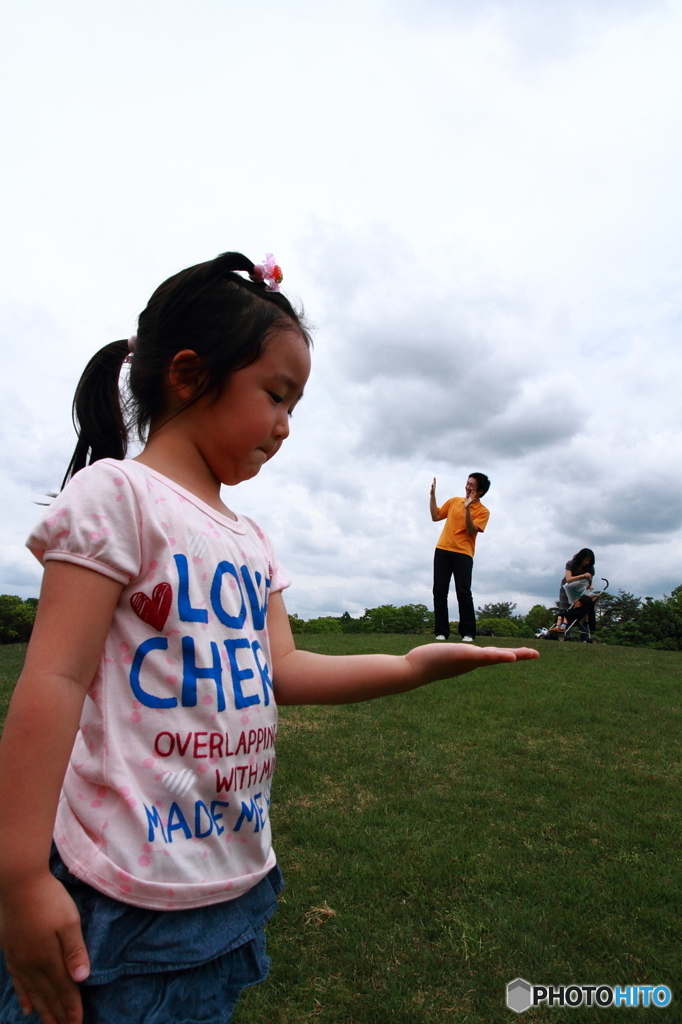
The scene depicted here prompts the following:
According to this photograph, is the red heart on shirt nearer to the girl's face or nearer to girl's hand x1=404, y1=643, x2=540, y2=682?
the girl's face

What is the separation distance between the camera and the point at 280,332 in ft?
4.84

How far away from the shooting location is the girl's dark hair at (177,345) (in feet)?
4.66

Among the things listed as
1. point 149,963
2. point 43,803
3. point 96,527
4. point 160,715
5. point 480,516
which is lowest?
point 149,963

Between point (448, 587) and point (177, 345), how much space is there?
8.58m

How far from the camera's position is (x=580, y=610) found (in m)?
13.4

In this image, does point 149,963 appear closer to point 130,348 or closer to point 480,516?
point 130,348

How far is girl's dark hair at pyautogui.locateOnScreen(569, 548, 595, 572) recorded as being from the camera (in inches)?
535

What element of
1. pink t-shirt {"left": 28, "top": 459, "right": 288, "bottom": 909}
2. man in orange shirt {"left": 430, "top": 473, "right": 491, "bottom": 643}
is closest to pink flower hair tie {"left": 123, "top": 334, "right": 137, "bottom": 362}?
pink t-shirt {"left": 28, "top": 459, "right": 288, "bottom": 909}

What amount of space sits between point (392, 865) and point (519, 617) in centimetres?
1685

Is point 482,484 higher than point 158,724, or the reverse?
point 482,484

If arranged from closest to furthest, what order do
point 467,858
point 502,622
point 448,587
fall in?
1. point 467,858
2. point 448,587
3. point 502,622

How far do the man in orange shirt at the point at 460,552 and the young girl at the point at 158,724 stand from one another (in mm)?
8195

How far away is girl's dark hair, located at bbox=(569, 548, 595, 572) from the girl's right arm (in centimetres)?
1353

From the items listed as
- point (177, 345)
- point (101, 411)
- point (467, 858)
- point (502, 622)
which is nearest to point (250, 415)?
point (177, 345)
